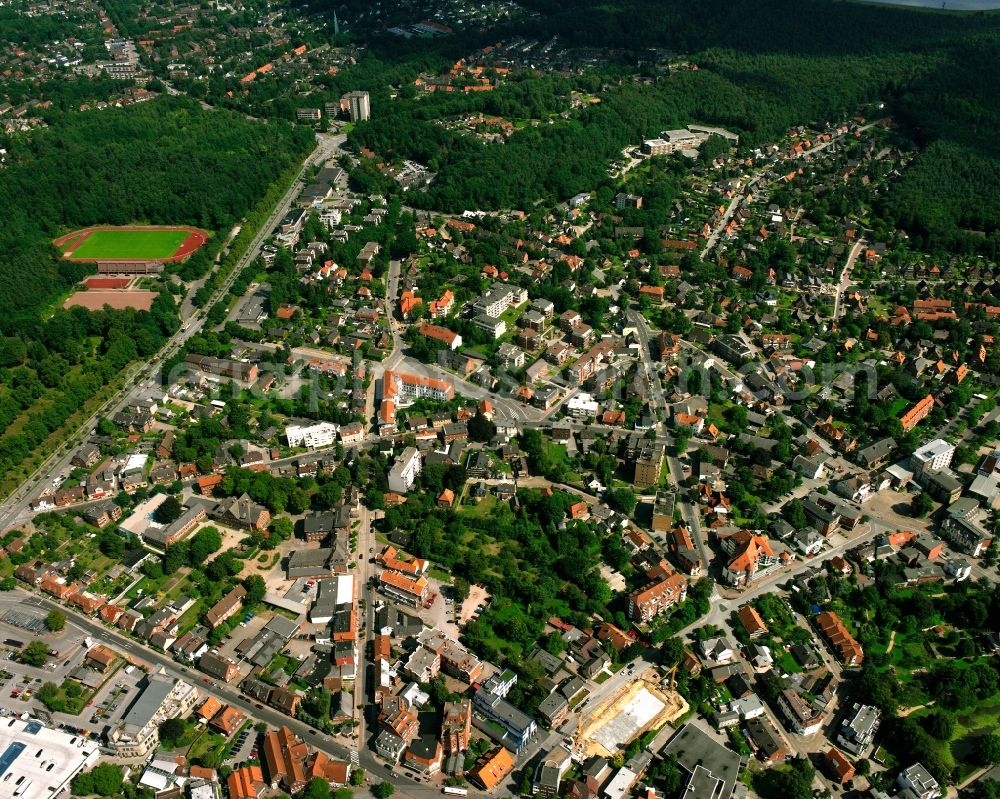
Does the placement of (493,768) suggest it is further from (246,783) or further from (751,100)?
(751,100)

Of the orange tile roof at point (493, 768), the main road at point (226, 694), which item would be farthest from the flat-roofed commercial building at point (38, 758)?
the orange tile roof at point (493, 768)

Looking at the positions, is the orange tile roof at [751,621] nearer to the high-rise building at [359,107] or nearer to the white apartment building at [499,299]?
the white apartment building at [499,299]

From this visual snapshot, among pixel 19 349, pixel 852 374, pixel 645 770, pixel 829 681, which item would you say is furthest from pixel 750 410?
pixel 19 349

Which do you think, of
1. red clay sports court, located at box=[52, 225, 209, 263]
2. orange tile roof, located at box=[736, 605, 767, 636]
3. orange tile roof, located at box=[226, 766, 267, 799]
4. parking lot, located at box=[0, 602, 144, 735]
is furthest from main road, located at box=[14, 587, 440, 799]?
red clay sports court, located at box=[52, 225, 209, 263]

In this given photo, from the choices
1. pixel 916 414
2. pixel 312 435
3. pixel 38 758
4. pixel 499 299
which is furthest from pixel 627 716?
pixel 499 299

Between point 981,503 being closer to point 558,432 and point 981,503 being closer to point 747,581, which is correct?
point 747,581
